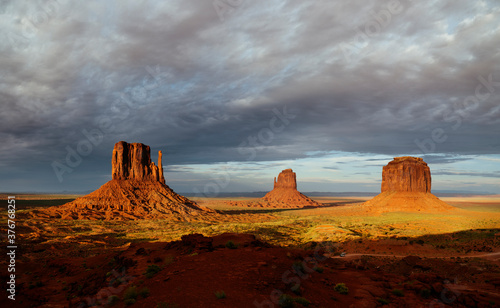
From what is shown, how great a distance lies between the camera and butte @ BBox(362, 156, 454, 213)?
337ft

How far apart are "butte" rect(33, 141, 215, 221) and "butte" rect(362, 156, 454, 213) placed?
252 feet

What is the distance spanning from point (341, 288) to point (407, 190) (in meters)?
118

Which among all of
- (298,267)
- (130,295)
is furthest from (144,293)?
(298,267)

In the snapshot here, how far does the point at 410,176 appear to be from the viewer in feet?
371

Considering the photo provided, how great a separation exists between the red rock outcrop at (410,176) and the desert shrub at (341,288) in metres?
117

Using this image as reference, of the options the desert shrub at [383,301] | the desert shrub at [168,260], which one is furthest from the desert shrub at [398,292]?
the desert shrub at [168,260]

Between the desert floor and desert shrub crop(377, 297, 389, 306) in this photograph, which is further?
desert shrub crop(377, 297, 389, 306)

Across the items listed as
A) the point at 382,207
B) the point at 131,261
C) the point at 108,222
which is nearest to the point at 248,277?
the point at 131,261

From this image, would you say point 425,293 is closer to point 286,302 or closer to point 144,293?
point 286,302

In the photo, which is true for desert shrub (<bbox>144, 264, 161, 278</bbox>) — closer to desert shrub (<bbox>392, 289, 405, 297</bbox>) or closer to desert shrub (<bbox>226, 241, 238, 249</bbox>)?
desert shrub (<bbox>226, 241, 238, 249</bbox>)

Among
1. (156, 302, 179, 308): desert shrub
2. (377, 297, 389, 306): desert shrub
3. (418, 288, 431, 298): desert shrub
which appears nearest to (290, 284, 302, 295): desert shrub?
(377, 297, 389, 306): desert shrub

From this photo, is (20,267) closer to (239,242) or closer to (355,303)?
(239,242)

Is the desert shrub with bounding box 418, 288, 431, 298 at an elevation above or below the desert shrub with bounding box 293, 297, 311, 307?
below

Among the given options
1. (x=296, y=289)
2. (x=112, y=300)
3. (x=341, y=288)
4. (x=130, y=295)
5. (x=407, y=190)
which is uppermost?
(x=130, y=295)
